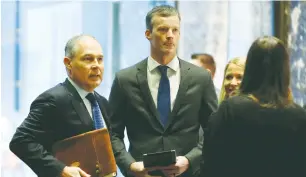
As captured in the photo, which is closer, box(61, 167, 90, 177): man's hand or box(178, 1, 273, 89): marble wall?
box(61, 167, 90, 177): man's hand

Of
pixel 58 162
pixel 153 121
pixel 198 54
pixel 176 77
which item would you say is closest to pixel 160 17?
pixel 176 77

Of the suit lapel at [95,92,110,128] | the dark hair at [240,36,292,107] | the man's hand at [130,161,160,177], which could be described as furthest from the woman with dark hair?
the suit lapel at [95,92,110,128]

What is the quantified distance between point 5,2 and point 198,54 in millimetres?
1613

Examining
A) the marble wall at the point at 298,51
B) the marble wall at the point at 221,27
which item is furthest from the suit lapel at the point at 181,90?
the marble wall at the point at 298,51

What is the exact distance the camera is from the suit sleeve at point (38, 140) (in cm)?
246

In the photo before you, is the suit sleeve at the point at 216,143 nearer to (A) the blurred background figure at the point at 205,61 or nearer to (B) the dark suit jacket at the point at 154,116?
(B) the dark suit jacket at the point at 154,116

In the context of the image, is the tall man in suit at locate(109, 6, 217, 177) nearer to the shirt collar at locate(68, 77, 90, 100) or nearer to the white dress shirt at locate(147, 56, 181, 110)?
the white dress shirt at locate(147, 56, 181, 110)

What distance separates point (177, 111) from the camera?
113 inches

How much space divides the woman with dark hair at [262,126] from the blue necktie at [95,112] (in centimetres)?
60

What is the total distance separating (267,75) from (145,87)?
31.7 inches

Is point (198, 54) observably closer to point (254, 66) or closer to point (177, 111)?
point (177, 111)

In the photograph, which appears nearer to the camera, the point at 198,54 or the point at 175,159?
the point at 175,159

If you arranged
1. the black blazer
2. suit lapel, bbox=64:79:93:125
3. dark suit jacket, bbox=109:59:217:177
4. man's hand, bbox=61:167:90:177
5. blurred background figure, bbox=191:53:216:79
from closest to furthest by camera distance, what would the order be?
1. the black blazer
2. man's hand, bbox=61:167:90:177
3. suit lapel, bbox=64:79:93:125
4. dark suit jacket, bbox=109:59:217:177
5. blurred background figure, bbox=191:53:216:79

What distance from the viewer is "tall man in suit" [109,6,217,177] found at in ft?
9.36
